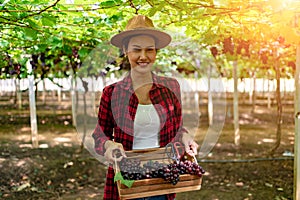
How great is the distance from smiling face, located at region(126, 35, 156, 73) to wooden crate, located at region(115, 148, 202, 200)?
1.42 feet

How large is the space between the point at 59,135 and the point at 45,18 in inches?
262

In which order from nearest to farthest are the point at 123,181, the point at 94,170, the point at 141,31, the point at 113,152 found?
the point at 123,181
the point at 113,152
the point at 141,31
the point at 94,170

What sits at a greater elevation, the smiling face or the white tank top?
the smiling face

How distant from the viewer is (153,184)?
1.67 meters

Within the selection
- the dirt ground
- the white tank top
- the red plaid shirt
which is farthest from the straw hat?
the dirt ground

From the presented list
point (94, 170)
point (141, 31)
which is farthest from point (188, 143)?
point (94, 170)

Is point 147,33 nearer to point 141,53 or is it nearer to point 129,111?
point 141,53

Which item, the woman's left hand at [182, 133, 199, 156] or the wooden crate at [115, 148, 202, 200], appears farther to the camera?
the woman's left hand at [182, 133, 199, 156]

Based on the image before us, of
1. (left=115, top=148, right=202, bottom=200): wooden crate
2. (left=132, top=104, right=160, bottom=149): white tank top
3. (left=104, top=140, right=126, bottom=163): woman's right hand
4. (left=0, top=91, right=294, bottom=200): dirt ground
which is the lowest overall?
(left=0, top=91, right=294, bottom=200): dirt ground

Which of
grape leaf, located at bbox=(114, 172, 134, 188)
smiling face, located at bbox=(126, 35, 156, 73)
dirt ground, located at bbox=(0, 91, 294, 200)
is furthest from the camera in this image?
dirt ground, located at bbox=(0, 91, 294, 200)

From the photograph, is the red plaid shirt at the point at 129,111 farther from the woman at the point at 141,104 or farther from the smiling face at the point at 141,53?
the smiling face at the point at 141,53

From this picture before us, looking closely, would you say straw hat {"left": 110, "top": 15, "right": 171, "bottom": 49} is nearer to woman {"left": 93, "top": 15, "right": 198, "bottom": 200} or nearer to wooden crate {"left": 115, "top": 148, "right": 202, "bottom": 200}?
woman {"left": 93, "top": 15, "right": 198, "bottom": 200}

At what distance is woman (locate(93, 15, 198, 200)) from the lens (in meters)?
1.81

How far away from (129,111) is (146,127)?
132mm
